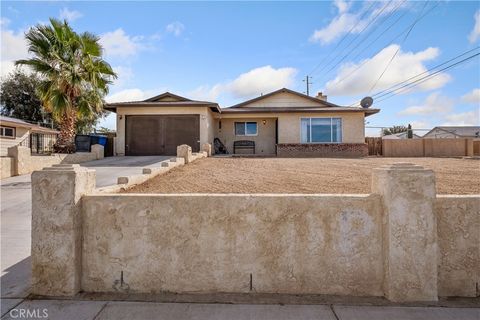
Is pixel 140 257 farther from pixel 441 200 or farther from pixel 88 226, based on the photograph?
pixel 441 200

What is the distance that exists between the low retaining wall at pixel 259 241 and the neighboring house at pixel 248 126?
14440 mm

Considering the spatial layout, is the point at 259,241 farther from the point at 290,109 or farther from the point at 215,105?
the point at 290,109

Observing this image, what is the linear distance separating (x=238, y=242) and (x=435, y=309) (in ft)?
6.59

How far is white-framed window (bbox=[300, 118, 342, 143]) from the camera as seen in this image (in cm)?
1941

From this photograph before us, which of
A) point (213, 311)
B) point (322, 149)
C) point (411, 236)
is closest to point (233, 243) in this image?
point (213, 311)

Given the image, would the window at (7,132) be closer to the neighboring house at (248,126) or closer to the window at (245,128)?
the neighboring house at (248,126)

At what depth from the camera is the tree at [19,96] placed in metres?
33.3

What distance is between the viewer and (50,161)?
13.4 m

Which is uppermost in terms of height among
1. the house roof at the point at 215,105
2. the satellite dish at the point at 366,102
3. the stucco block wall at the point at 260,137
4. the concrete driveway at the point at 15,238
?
the satellite dish at the point at 366,102

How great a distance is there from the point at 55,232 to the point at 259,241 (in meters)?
2.14

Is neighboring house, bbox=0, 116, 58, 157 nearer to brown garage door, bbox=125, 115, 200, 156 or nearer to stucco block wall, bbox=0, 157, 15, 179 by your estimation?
stucco block wall, bbox=0, 157, 15, 179

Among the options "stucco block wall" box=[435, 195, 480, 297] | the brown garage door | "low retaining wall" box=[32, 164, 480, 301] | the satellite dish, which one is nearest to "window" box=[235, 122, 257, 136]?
the brown garage door

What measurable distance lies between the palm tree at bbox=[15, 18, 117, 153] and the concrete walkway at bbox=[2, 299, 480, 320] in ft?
46.5

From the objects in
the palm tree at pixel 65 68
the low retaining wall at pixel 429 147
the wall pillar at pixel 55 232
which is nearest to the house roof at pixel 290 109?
the low retaining wall at pixel 429 147
